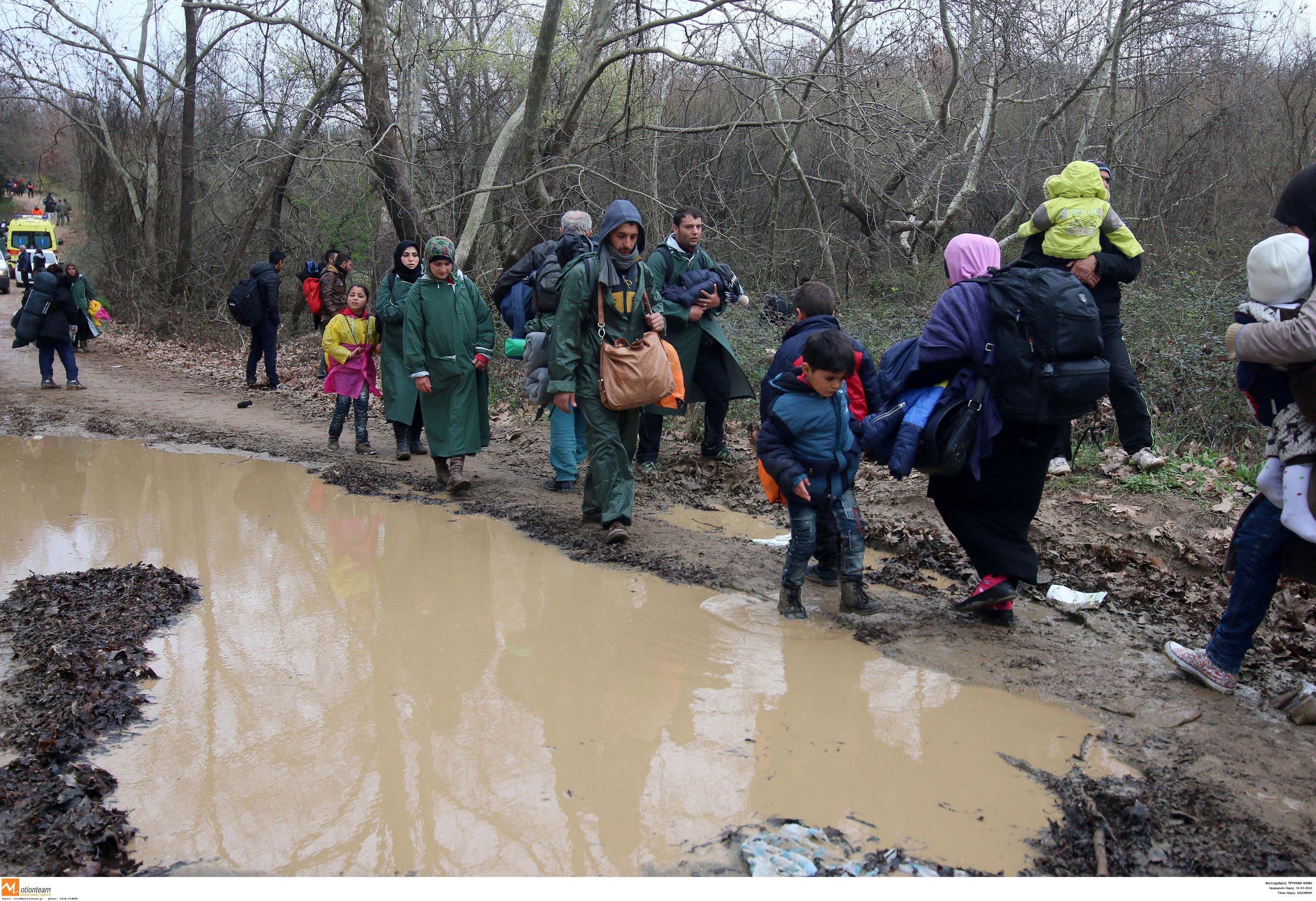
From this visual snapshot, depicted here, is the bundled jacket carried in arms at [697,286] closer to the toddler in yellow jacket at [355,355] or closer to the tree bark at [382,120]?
the toddler in yellow jacket at [355,355]

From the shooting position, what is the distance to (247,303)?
1263cm

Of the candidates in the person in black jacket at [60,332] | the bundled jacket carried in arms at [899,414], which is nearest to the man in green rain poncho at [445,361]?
the bundled jacket carried in arms at [899,414]

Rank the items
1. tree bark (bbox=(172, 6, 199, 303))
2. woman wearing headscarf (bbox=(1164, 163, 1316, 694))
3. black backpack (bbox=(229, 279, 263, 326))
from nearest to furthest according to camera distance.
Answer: woman wearing headscarf (bbox=(1164, 163, 1316, 694)) → black backpack (bbox=(229, 279, 263, 326)) → tree bark (bbox=(172, 6, 199, 303))

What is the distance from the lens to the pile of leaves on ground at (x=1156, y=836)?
266 centimetres

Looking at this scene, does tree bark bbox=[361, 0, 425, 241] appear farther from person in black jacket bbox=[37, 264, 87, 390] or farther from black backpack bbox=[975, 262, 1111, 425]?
black backpack bbox=[975, 262, 1111, 425]

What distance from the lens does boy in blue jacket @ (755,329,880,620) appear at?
4414 millimetres

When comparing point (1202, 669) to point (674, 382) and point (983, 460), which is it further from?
point (674, 382)

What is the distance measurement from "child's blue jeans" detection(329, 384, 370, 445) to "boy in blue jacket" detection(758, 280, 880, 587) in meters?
4.63

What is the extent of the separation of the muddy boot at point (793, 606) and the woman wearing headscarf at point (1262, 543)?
1.63 m

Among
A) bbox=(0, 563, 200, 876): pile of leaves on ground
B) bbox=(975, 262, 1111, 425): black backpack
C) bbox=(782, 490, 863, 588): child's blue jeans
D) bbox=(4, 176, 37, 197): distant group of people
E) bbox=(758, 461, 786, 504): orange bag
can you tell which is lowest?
bbox=(0, 563, 200, 876): pile of leaves on ground

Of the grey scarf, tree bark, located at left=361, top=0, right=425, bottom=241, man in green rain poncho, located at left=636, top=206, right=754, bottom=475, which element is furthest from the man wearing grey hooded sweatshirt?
tree bark, located at left=361, top=0, right=425, bottom=241

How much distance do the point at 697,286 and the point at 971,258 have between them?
9.86 feet

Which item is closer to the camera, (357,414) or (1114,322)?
(1114,322)

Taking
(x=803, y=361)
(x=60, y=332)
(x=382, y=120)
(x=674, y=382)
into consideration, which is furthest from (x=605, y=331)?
(x=60, y=332)
